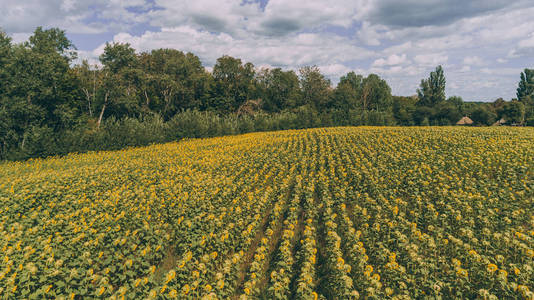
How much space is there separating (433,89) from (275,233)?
85.1m

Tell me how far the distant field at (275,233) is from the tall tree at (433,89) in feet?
221

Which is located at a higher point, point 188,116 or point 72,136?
point 188,116

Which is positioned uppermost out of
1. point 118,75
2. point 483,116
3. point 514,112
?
point 118,75

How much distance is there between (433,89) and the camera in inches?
2899

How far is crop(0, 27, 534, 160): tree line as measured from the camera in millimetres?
23922

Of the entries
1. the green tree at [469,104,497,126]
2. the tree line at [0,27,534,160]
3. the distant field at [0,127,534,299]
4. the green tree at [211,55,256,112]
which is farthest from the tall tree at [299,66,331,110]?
the distant field at [0,127,534,299]

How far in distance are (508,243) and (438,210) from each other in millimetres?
2785

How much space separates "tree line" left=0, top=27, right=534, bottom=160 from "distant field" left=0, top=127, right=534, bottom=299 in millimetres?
10918

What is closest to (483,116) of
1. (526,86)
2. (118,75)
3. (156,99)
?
(526,86)

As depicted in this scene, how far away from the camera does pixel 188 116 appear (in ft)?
110

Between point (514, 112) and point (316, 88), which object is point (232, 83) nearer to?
point (316, 88)

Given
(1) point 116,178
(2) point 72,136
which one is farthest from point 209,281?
(2) point 72,136

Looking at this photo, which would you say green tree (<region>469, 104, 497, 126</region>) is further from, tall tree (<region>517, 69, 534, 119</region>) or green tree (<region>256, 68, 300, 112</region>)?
green tree (<region>256, 68, 300, 112</region>)

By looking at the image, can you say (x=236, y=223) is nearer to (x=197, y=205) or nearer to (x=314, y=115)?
(x=197, y=205)
